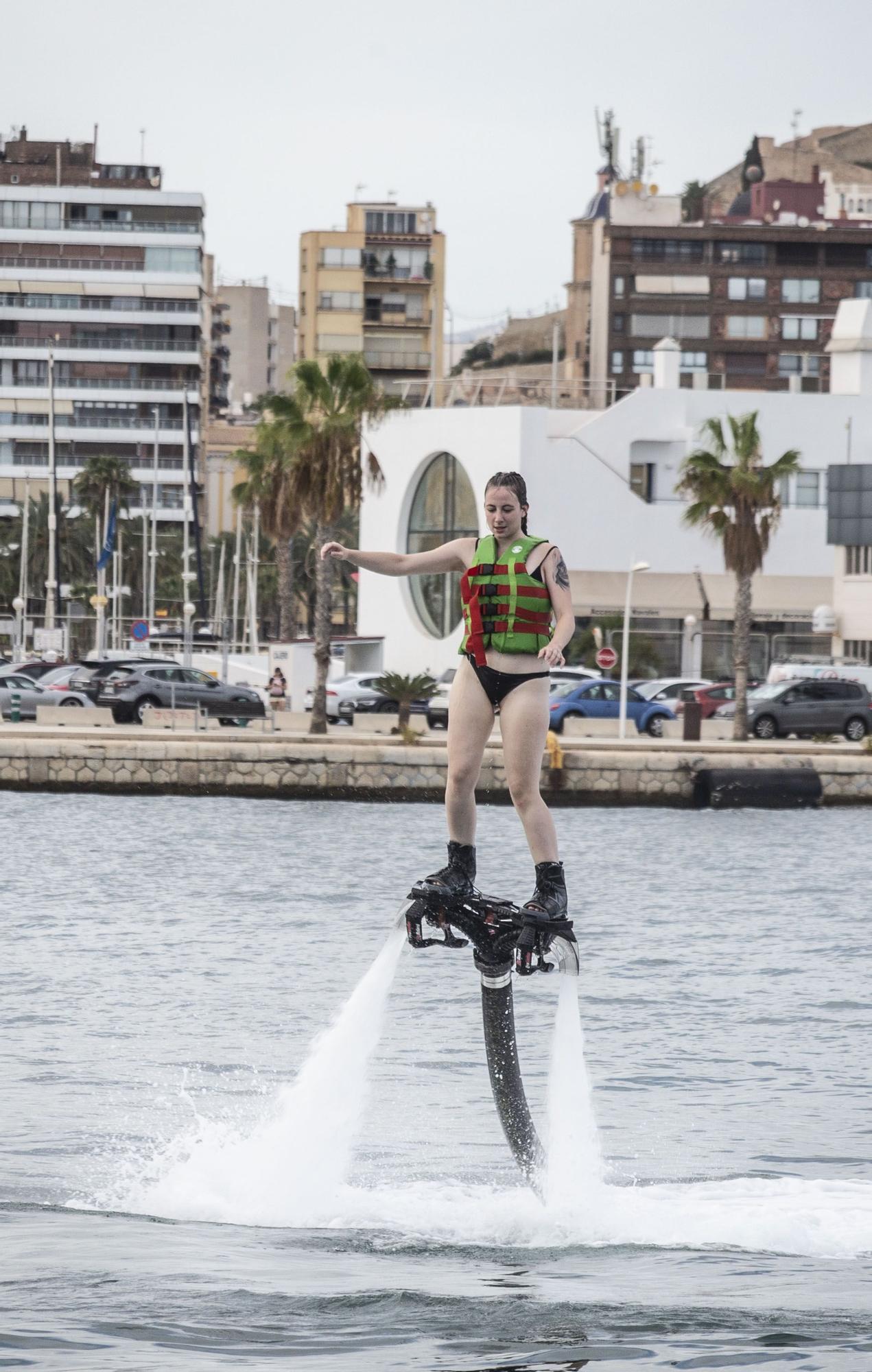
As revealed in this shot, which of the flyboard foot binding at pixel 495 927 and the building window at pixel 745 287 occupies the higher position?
the building window at pixel 745 287

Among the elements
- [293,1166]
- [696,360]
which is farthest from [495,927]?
[696,360]

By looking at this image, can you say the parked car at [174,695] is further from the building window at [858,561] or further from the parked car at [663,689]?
the building window at [858,561]

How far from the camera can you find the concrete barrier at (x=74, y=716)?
5344 cm

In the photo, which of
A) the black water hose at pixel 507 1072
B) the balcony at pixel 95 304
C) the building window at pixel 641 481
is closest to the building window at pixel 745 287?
the balcony at pixel 95 304

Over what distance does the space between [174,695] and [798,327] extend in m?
79.5

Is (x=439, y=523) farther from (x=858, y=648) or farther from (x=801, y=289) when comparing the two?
(x=801, y=289)

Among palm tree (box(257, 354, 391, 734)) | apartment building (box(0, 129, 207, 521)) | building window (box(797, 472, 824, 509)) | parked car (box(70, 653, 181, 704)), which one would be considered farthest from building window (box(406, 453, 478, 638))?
apartment building (box(0, 129, 207, 521))

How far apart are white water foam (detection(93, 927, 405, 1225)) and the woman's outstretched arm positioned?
266 centimetres

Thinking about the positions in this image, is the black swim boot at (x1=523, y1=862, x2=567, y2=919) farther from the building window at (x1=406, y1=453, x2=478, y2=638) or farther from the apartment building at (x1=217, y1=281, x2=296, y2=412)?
the apartment building at (x1=217, y1=281, x2=296, y2=412)

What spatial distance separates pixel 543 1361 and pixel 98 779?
34549mm

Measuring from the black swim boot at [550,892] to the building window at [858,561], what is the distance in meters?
65.4

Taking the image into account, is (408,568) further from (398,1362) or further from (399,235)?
(399,235)

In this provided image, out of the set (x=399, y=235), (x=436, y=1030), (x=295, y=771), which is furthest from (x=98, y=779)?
(x=399, y=235)

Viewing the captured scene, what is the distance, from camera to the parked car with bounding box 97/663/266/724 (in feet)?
185
